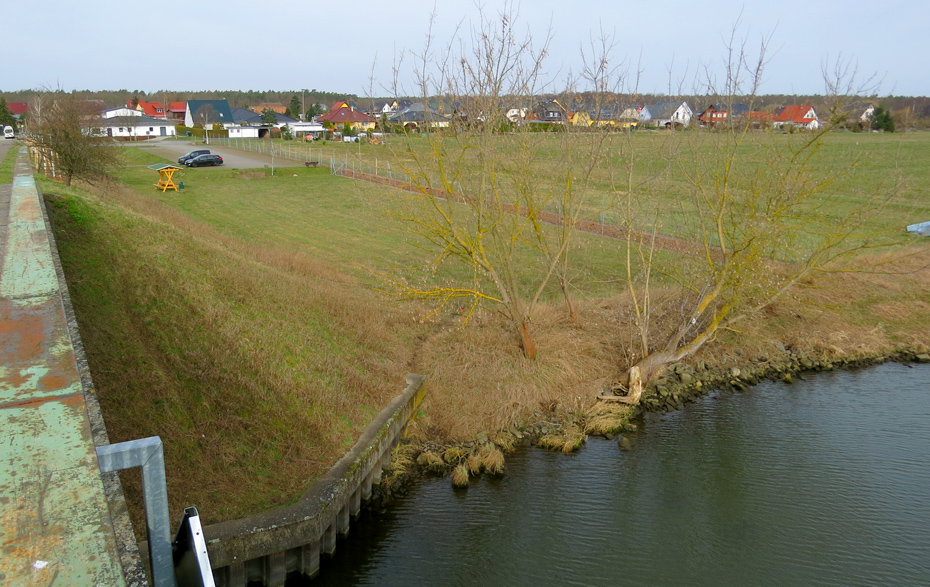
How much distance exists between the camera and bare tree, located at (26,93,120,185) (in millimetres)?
24578

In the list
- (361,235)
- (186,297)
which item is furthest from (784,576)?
(361,235)

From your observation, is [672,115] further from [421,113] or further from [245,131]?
[245,131]

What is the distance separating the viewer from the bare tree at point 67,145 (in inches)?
968

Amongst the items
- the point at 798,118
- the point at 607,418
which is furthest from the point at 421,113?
the point at 798,118

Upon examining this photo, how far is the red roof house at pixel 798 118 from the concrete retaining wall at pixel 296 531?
12962mm

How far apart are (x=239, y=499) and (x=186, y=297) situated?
5.52 meters

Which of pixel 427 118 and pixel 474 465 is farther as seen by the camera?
pixel 427 118

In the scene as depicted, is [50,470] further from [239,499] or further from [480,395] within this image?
[480,395]

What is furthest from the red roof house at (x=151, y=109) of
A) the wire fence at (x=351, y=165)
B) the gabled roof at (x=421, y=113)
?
the gabled roof at (x=421, y=113)

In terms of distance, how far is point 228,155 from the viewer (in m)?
59.6

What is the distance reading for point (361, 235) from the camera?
94.2ft

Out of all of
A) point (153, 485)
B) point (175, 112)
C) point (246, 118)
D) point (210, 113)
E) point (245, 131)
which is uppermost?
point (175, 112)

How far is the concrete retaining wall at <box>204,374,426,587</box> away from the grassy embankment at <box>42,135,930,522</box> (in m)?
0.34

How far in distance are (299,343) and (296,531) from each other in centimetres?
502
